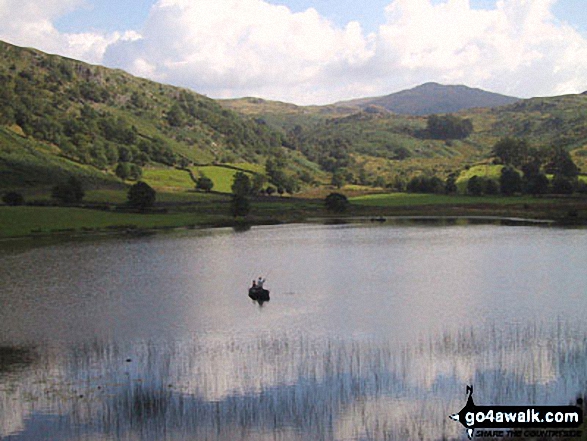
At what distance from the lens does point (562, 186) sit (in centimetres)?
17538

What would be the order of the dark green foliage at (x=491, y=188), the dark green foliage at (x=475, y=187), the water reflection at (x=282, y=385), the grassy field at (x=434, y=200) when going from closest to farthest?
the water reflection at (x=282, y=385) → the grassy field at (x=434, y=200) → the dark green foliage at (x=491, y=188) → the dark green foliage at (x=475, y=187)

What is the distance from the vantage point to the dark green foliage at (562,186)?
175 m

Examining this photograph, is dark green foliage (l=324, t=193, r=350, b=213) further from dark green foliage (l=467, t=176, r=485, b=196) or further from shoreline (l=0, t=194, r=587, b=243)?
dark green foliage (l=467, t=176, r=485, b=196)

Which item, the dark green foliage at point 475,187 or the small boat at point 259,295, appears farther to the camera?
the dark green foliage at point 475,187

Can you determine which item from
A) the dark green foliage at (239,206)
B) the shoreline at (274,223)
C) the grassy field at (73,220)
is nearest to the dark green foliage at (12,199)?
the grassy field at (73,220)

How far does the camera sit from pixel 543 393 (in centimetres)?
3141

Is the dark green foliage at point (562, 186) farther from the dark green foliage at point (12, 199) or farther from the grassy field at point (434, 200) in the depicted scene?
the dark green foliage at point (12, 199)

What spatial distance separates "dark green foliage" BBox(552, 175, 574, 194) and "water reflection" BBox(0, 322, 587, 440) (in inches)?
5525

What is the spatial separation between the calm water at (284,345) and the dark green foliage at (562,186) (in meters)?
91.3

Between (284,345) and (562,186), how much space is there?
5930 inches

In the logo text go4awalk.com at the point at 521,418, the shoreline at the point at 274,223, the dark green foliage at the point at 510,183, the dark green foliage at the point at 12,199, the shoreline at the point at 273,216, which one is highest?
the dark green foliage at the point at 510,183

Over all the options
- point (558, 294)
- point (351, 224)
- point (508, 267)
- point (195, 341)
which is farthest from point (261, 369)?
point (351, 224)

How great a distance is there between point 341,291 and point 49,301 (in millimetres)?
26685

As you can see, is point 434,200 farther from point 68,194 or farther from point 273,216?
point 68,194
